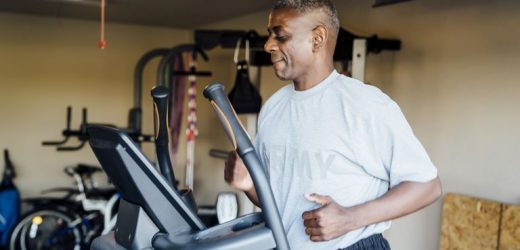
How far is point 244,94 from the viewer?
12.0 ft

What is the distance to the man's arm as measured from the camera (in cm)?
107

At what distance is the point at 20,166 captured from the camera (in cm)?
540

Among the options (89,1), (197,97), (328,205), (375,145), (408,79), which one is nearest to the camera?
(328,205)

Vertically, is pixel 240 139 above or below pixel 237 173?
above

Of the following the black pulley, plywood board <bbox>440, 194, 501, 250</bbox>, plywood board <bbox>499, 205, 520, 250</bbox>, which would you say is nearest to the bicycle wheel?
the black pulley

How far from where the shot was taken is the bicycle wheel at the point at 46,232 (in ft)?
15.5

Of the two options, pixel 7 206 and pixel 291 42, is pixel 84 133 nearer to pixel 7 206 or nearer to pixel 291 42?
pixel 7 206

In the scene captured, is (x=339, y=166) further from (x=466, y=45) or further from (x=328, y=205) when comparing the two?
(x=466, y=45)

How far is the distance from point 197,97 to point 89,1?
1.88 meters

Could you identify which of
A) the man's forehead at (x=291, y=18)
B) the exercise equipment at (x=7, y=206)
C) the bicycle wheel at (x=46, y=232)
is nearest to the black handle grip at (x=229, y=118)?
the man's forehead at (x=291, y=18)

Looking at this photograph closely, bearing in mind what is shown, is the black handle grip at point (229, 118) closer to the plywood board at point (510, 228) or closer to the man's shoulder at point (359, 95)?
the man's shoulder at point (359, 95)

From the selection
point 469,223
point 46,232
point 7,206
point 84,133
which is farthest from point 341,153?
point 7,206

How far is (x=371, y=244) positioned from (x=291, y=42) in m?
0.46

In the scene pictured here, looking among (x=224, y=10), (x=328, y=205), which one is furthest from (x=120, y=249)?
(x=224, y=10)
